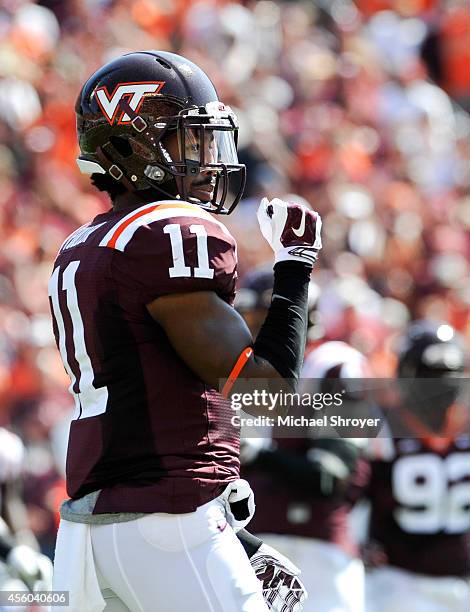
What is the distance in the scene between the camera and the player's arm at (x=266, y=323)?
2666 millimetres

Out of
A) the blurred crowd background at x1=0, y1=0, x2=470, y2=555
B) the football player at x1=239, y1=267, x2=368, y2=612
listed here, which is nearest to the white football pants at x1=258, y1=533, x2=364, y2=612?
the football player at x1=239, y1=267, x2=368, y2=612

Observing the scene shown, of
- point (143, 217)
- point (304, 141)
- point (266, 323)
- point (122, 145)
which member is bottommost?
point (266, 323)

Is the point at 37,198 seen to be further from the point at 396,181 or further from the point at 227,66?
the point at 396,181

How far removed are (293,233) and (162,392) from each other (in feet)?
1.57

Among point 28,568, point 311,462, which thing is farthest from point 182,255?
point 311,462

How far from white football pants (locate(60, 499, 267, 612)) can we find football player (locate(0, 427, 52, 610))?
1.71 meters

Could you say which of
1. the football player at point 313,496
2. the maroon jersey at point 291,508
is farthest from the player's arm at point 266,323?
the maroon jersey at point 291,508

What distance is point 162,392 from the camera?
2.75 meters

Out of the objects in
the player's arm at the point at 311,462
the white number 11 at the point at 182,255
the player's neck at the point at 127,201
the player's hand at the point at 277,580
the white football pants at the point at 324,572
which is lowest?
the player's hand at the point at 277,580

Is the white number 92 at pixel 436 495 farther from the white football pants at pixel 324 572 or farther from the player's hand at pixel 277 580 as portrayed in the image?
the player's hand at pixel 277 580

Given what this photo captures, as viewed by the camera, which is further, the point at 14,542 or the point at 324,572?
the point at 324,572

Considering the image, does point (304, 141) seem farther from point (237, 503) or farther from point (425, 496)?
point (237, 503)

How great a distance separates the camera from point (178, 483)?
271cm

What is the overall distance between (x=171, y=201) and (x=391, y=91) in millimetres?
7812
